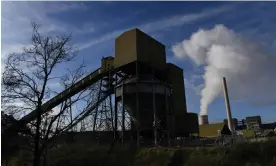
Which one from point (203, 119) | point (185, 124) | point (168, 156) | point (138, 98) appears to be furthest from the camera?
point (203, 119)

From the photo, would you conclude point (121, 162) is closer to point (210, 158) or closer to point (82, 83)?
point (210, 158)

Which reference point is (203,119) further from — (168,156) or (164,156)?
(168,156)

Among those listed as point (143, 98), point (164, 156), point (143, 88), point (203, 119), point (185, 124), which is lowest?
point (164, 156)

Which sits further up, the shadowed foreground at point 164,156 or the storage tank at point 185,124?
the storage tank at point 185,124

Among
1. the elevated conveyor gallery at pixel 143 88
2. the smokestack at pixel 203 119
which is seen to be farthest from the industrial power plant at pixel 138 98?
the smokestack at pixel 203 119

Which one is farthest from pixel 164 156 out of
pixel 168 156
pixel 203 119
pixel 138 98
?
pixel 203 119

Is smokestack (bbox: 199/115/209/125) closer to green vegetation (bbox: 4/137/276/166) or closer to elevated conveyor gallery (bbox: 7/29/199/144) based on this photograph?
elevated conveyor gallery (bbox: 7/29/199/144)

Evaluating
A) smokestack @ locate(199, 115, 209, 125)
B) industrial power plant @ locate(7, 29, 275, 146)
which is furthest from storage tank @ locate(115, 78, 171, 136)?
smokestack @ locate(199, 115, 209, 125)

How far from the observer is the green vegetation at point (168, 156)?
21938 mm

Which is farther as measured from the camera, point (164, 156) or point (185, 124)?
point (185, 124)

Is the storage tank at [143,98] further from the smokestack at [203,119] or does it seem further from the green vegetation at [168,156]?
the smokestack at [203,119]

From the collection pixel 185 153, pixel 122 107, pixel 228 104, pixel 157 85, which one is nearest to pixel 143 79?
pixel 157 85

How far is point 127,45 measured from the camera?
3803cm

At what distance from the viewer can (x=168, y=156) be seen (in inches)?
1014
